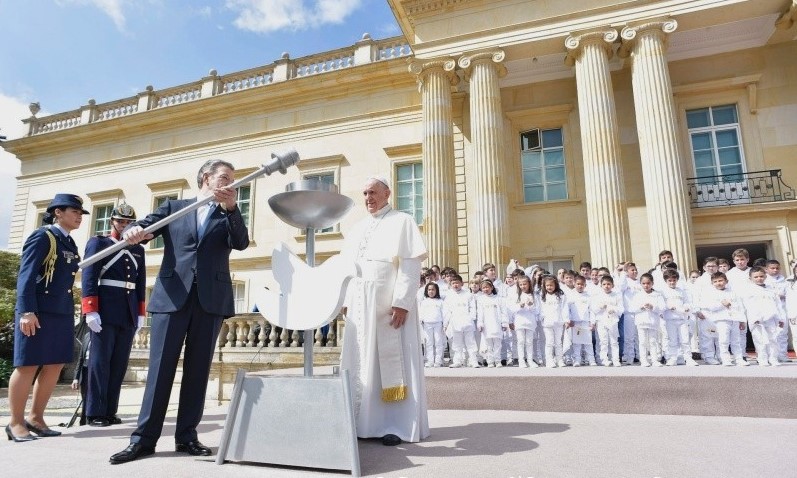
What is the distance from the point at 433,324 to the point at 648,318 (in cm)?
339

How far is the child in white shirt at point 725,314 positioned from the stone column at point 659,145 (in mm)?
4086

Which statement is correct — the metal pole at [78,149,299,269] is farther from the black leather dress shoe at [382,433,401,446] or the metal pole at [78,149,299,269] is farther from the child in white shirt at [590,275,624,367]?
the child in white shirt at [590,275,624,367]

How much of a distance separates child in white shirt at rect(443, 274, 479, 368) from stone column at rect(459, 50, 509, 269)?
13.0ft

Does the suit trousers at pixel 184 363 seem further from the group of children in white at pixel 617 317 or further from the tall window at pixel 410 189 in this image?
the tall window at pixel 410 189

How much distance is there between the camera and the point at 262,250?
17.0 metres

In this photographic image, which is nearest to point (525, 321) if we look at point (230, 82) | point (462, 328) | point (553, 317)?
point (553, 317)

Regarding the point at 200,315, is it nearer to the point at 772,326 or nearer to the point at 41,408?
the point at 41,408

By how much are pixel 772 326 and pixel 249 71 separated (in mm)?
18031

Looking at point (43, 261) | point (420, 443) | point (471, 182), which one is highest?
point (471, 182)

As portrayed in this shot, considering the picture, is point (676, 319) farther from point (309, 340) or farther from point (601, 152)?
point (309, 340)

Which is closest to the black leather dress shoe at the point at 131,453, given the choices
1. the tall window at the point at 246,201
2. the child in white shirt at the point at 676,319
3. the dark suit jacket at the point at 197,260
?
the dark suit jacket at the point at 197,260

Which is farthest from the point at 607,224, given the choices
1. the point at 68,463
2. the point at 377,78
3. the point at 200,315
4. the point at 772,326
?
the point at 68,463

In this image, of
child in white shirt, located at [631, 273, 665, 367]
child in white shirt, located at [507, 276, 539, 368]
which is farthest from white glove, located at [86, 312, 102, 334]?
child in white shirt, located at [631, 273, 665, 367]

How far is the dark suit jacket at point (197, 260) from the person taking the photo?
3.02 metres
